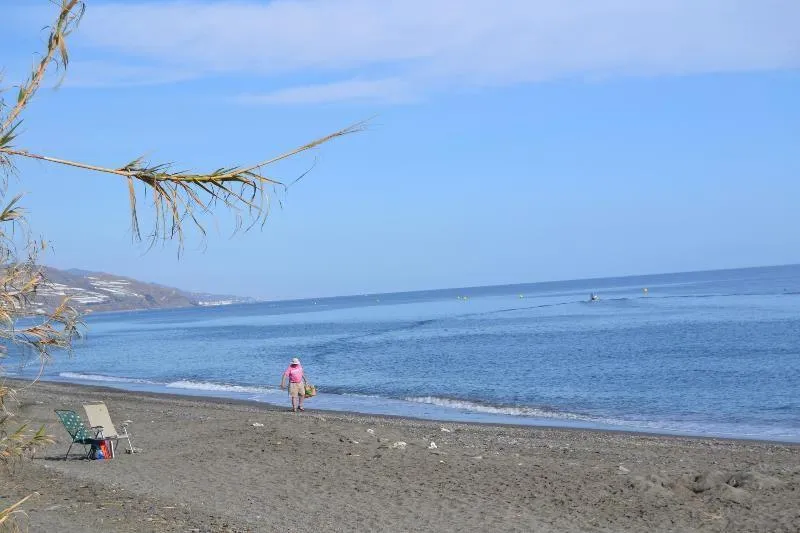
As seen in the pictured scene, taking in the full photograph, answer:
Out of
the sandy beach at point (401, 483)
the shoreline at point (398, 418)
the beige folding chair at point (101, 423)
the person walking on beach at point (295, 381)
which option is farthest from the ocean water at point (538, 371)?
the beige folding chair at point (101, 423)

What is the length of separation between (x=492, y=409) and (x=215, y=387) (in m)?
13.0

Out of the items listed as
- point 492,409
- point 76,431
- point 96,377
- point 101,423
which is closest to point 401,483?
point 101,423

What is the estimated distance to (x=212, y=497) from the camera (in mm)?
10648

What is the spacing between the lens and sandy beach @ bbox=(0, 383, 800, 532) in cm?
935

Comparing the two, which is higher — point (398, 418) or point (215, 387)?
point (398, 418)

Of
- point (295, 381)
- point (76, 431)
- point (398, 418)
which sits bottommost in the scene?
point (398, 418)

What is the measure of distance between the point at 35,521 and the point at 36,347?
21.5 feet

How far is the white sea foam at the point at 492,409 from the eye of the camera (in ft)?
75.3

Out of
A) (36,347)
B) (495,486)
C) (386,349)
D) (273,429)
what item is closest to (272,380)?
(386,349)

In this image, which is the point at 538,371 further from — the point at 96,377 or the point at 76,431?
the point at 76,431

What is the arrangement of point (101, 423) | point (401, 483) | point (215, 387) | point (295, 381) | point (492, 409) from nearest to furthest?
1. point (401, 483)
2. point (101, 423)
3. point (295, 381)
4. point (492, 409)
5. point (215, 387)

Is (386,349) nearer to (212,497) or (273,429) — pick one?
(273,429)

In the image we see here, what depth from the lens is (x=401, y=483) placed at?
11547 mm

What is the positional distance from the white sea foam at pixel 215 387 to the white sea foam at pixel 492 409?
20.8ft
